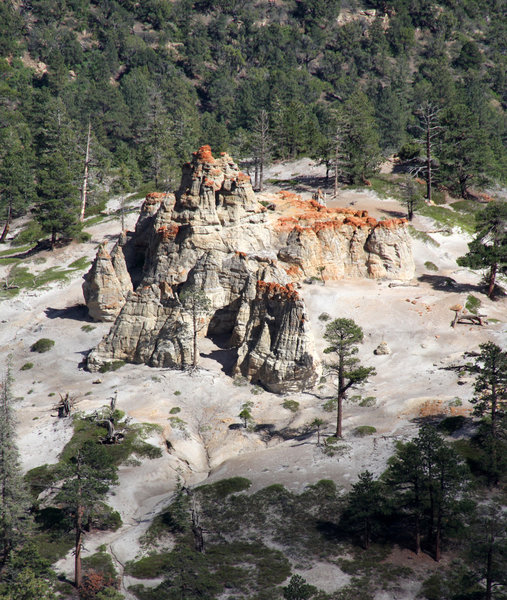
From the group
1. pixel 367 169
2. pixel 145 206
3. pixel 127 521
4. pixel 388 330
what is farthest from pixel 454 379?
pixel 367 169

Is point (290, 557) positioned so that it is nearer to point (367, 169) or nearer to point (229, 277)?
point (229, 277)

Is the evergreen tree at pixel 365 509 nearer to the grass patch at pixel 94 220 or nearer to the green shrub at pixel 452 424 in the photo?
the green shrub at pixel 452 424

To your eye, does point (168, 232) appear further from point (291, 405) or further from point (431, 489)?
point (431, 489)

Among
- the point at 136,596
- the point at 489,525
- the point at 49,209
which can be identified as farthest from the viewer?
the point at 49,209

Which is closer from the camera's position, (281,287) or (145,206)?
(281,287)

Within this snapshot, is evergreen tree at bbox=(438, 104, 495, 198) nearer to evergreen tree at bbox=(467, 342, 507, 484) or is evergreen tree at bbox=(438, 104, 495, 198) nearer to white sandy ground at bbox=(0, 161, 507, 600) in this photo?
white sandy ground at bbox=(0, 161, 507, 600)

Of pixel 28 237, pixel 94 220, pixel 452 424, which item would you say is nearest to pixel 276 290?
pixel 452 424

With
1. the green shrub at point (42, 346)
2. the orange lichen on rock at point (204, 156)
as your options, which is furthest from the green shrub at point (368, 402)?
the orange lichen on rock at point (204, 156)

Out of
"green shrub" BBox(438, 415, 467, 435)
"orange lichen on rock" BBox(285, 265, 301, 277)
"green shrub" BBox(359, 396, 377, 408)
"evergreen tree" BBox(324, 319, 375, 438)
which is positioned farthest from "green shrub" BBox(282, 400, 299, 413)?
"orange lichen on rock" BBox(285, 265, 301, 277)
